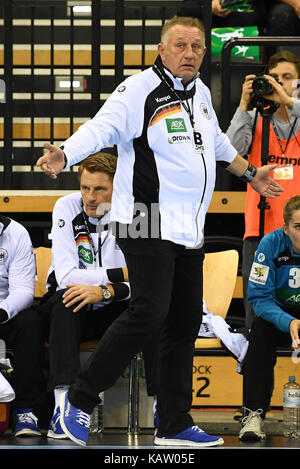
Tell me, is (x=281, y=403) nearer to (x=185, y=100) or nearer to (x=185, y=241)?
(x=185, y=241)

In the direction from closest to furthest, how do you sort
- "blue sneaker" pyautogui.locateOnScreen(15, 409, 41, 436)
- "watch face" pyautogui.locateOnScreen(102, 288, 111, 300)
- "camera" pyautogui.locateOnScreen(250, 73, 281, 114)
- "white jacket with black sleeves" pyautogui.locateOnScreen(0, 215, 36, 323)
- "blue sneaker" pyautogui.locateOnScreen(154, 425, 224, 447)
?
"blue sneaker" pyautogui.locateOnScreen(154, 425, 224, 447)
"blue sneaker" pyautogui.locateOnScreen(15, 409, 41, 436)
"watch face" pyautogui.locateOnScreen(102, 288, 111, 300)
"white jacket with black sleeves" pyautogui.locateOnScreen(0, 215, 36, 323)
"camera" pyautogui.locateOnScreen(250, 73, 281, 114)

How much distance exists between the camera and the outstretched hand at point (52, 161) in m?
3.04

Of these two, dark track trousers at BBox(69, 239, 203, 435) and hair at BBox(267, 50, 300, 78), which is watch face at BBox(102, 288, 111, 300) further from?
hair at BBox(267, 50, 300, 78)

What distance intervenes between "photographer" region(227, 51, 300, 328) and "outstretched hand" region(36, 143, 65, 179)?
1.70m

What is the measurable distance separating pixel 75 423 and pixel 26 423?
482mm

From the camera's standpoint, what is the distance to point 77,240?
424 cm

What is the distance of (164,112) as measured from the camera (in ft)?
11.0

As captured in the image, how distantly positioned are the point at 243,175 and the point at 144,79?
0.61 metres

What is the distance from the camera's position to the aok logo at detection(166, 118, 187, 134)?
334 centimetres

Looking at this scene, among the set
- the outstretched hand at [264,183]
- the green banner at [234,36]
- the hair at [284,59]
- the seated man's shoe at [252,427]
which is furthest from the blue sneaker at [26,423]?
the green banner at [234,36]

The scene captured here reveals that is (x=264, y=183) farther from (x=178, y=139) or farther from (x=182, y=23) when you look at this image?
(x=182, y=23)

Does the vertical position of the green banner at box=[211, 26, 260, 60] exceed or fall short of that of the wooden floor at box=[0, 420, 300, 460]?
it exceeds it

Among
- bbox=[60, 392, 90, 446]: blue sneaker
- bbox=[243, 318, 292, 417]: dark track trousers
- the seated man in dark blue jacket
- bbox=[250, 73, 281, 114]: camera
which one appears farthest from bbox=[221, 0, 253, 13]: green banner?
bbox=[60, 392, 90, 446]: blue sneaker
